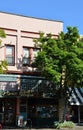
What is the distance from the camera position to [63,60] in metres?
33.2

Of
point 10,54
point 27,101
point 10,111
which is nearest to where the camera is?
point 10,54

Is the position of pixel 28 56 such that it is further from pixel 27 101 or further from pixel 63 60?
pixel 63 60

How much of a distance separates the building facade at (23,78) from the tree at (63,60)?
2137mm

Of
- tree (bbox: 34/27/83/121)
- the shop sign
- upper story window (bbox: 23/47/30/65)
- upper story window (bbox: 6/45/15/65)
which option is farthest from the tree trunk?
upper story window (bbox: 6/45/15/65)

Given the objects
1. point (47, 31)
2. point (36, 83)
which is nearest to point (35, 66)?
Result: point (36, 83)

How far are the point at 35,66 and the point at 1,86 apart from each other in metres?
3.87

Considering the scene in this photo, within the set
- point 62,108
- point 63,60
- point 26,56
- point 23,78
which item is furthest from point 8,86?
point 63,60

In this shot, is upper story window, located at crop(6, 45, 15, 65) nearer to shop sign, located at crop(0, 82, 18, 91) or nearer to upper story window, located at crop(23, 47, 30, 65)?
upper story window, located at crop(23, 47, 30, 65)

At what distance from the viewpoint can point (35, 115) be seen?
124 ft

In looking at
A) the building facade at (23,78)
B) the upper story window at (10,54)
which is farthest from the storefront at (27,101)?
the upper story window at (10,54)

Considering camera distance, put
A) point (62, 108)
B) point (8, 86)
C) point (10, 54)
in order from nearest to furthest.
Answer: point (8, 86), point (10, 54), point (62, 108)

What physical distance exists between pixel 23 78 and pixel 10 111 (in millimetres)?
3697

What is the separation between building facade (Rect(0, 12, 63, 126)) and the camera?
36000 mm

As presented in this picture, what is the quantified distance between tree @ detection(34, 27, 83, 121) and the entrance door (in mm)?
4943
